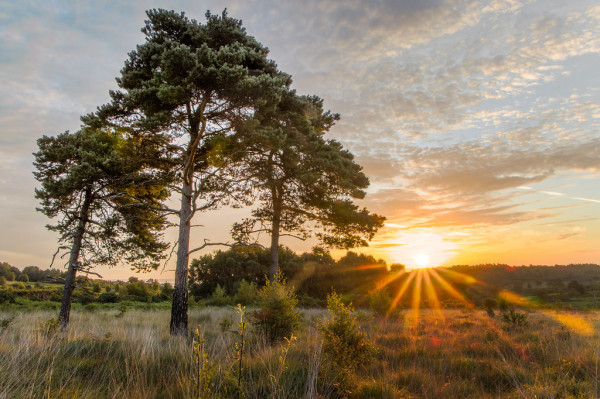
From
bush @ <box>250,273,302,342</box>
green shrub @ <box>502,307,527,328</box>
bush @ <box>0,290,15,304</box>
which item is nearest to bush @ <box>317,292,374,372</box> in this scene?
bush @ <box>250,273,302,342</box>

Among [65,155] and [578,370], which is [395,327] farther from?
[65,155]

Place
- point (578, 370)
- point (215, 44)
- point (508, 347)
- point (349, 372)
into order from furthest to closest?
point (215, 44) < point (508, 347) < point (578, 370) < point (349, 372)

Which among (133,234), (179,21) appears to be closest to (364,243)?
(133,234)

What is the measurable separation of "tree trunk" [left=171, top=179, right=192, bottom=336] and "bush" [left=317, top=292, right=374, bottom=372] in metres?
5.32

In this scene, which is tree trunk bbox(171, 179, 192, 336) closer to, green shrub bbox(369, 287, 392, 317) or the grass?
the grass

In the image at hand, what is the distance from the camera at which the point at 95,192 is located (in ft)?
38.0

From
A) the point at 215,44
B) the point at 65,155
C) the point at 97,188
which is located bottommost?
the point at 97,188

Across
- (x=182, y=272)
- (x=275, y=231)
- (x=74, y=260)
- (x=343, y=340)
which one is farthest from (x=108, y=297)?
(x=343, y=340)

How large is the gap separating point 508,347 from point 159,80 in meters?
11.8

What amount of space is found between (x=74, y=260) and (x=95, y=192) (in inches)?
107

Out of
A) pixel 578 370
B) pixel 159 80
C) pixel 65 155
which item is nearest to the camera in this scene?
pixel 578 370

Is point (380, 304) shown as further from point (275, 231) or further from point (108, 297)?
point (108, 297)

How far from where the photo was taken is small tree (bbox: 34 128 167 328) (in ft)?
34.3

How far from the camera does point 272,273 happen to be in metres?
14.4
